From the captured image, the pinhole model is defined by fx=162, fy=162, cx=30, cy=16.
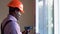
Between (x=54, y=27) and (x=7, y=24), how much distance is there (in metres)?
1.19

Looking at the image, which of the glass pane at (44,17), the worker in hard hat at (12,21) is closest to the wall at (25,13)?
the glass pane at (44,17)

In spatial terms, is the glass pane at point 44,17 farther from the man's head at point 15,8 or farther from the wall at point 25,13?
the man's head at point 15,8

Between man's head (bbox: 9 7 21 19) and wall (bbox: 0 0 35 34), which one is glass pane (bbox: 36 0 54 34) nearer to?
wall (bbox: 0 0 35 34)

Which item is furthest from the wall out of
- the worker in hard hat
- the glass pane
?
the worker in hard hat

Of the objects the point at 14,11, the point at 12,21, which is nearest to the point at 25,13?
the point at 14,11

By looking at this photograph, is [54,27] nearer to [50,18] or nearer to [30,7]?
[50,18]

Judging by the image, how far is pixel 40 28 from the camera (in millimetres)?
3139

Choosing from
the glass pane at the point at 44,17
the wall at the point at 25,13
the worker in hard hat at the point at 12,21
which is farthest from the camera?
→ the wall at the point at 25,13

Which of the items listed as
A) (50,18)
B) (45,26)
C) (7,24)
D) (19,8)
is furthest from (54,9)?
(7,24)

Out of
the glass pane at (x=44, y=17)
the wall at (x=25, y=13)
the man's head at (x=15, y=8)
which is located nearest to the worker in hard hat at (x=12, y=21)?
the man's head at (x=15, y=8)

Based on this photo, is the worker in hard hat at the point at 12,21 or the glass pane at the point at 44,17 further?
the glass pane at the point at 44,17

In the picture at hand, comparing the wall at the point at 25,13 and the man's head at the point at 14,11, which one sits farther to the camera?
the wall at the point at 25,13

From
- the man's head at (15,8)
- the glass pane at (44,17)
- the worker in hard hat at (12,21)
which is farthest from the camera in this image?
the glass pane at (44,17)

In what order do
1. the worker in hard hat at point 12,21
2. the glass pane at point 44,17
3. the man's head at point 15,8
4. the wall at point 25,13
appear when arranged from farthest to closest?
the wall at point 25,13, the glass pane at point 44,17, the man's head at point 15,8, the worker in hard hat at point 12,21
